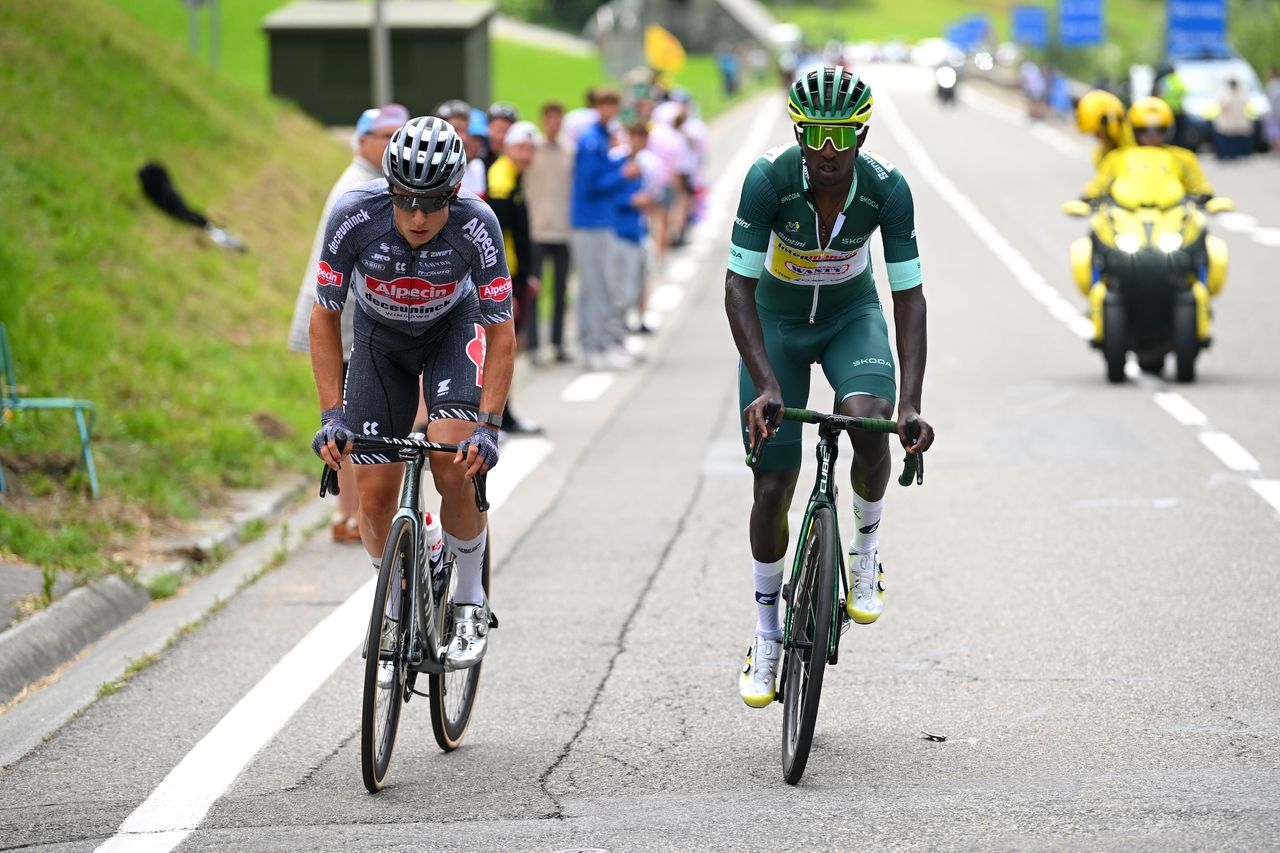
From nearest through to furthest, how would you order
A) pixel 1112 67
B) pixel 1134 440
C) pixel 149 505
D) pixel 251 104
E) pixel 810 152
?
pixel 810 152
pixel 149 505
pixel 1134 440
pixel 251 104
pixel 1112 67

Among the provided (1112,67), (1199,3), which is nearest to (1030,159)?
(1199,3)

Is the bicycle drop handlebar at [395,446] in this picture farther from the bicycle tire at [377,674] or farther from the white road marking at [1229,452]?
the white road marking at [1229,452]

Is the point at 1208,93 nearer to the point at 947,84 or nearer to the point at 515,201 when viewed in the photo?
the point at 947,84

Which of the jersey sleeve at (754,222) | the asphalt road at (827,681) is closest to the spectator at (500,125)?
the asphalt road at (827,681)

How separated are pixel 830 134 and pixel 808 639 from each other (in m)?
1.47

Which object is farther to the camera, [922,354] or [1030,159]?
[1030,159]

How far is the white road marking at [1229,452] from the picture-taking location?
10.3 m

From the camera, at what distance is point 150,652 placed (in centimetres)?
733

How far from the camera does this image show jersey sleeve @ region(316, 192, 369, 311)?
18.5ft

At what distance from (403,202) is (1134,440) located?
6.80 metres

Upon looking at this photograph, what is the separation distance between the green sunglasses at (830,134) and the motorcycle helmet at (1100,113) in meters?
8.31

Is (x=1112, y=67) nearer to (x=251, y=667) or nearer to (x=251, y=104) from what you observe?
(x=251, y=104)

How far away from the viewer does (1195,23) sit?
180 feet

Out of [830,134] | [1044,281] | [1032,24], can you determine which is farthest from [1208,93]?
[1032,24]
